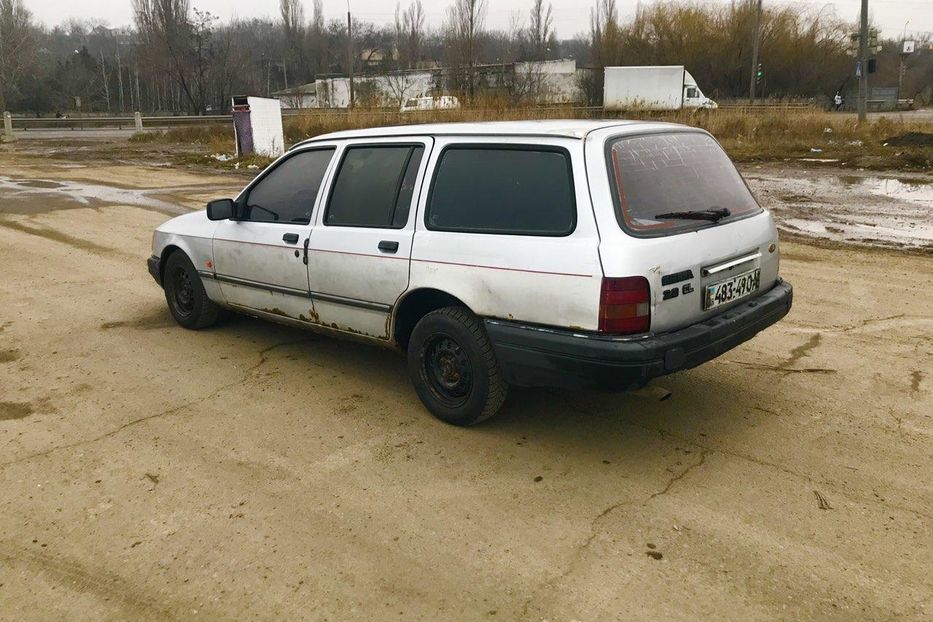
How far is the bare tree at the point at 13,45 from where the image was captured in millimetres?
54000

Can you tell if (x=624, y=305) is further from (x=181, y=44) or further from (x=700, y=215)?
(x=181, y=44)

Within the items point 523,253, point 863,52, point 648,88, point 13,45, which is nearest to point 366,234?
point 523,253

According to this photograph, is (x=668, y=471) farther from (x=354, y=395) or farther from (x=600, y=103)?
(x=600, y=103)

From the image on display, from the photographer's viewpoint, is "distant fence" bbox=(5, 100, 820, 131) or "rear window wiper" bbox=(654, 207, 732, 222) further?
"distant fence" bbox=(5, 100, 820, 131)

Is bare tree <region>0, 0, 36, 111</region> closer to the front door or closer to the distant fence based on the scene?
the distant fence

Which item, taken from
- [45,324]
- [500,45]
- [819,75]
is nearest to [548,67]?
[819,75]

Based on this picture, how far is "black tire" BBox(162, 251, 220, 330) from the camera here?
5984 millimetres

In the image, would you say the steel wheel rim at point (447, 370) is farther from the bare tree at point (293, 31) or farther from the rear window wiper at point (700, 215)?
the bare tree at point (293, 31)

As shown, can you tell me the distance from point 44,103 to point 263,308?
73286 millimetres

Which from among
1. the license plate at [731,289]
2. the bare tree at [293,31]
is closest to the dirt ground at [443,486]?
the license plate at [731,289]

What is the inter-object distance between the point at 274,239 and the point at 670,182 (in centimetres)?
264

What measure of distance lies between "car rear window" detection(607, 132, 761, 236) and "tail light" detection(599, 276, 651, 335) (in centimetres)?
27

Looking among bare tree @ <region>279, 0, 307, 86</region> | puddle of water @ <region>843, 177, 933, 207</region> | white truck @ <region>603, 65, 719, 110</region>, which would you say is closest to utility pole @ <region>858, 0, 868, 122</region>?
puddle of water @ <region>843, 177, 933, 207</region>

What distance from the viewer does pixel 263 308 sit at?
17.7 feet
